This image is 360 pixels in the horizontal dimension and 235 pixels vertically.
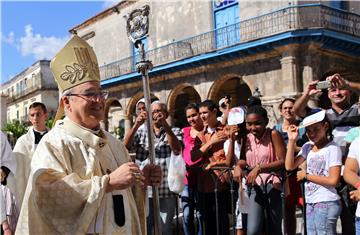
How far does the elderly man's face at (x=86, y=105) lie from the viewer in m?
2.77

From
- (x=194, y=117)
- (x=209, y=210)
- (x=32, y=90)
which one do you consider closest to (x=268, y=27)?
(x=194, y=117)

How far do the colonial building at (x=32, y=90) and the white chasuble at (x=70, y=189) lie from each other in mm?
39588

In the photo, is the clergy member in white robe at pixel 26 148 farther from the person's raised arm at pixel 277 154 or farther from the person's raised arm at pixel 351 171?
the person's raised arm at pixel 351 171

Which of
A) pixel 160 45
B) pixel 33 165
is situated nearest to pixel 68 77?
pixel 33 165

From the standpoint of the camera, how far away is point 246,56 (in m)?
15.8

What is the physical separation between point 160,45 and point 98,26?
6.43m

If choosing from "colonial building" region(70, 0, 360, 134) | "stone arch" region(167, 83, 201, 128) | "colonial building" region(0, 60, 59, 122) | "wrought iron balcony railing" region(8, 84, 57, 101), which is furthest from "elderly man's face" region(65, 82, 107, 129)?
"wrought iron balcony railing" region(8, 84, 57, 101)

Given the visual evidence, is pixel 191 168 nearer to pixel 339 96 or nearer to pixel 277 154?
pixel 277 154

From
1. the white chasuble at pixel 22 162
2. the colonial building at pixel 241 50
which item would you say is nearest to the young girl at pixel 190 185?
the white chasuble at pixel 22 162

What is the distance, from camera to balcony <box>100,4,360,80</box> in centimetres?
1462

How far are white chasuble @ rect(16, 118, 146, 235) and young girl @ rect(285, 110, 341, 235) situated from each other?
6.00 ft

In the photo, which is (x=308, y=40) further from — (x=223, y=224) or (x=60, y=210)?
(x=60, y=210)

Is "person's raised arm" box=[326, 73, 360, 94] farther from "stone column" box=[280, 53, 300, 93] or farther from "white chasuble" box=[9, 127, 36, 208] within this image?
"stone column" box=[280, 53, 300, 93]

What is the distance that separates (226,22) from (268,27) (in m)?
2.73
